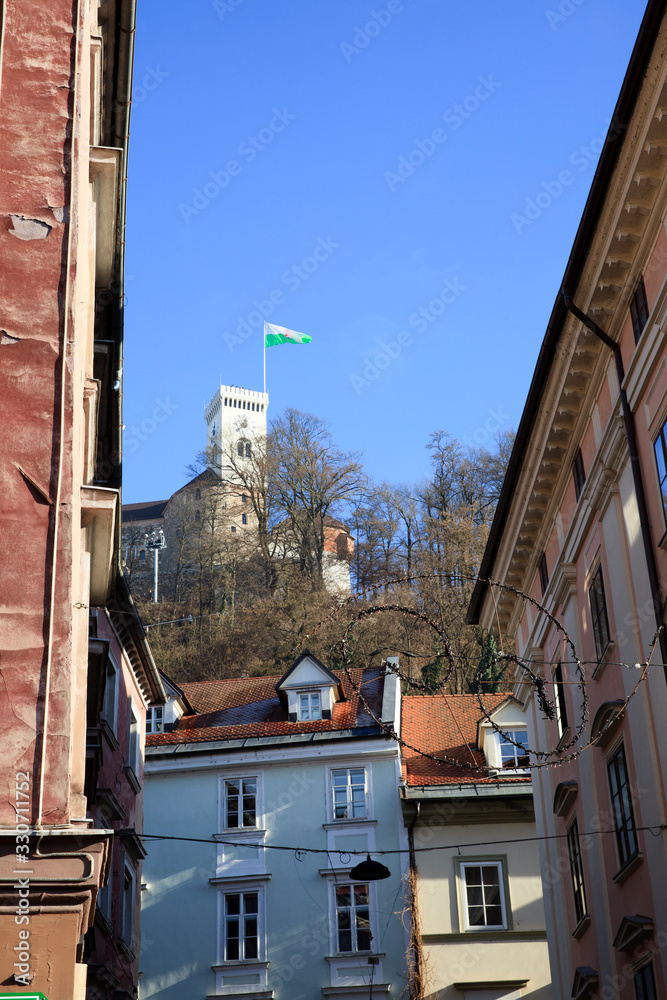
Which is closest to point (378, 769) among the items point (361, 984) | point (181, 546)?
point (361, 984)

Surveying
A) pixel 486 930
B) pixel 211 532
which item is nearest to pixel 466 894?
pixel 486 930

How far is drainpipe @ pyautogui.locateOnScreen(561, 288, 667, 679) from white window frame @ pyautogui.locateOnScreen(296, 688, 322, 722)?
17.9 metres

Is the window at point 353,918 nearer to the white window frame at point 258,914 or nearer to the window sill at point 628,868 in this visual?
the white window frame at point 258,914

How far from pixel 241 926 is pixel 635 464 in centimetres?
1759

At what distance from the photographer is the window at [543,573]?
62.1ft

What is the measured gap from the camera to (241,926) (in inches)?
1041

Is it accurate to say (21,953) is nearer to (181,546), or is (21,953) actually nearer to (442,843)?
(442,843)

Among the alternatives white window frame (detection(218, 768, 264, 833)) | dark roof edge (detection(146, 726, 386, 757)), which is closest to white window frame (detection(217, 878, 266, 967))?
white window frame (detection(218, 768, 264, 833))

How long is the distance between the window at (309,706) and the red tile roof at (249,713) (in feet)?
1.32

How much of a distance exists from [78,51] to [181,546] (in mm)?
67977

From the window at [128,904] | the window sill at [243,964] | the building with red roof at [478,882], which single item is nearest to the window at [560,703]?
the building with red roof at [478,882]

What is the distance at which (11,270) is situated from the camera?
984cm

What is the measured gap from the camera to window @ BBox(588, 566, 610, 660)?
50.3 feet

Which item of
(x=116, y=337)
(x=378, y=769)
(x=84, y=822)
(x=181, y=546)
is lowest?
(x=84, y=822)
